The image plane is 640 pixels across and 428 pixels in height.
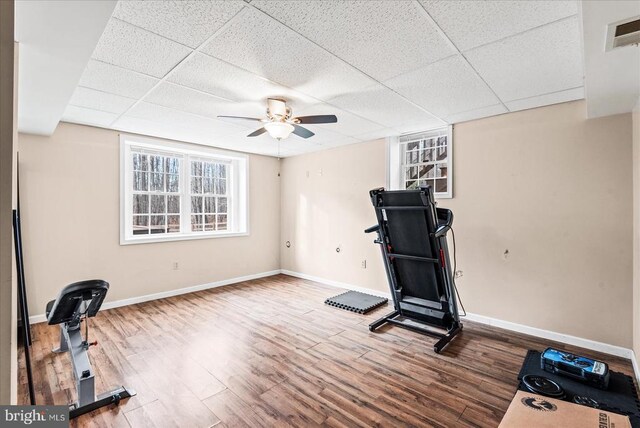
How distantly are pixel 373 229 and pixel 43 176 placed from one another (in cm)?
411

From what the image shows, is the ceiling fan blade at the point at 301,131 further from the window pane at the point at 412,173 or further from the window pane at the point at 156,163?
the window pane at the point at 156,163

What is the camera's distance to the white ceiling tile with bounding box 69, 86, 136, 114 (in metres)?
2.84

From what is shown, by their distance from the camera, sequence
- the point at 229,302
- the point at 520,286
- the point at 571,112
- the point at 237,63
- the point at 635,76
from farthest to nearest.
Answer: the point at 229,302 → the point at 520,286 → the point at 571,112 → the point at 237,63 → the point at 635,76

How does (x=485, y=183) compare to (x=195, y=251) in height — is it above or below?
above

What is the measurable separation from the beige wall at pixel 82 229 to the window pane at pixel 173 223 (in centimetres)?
28

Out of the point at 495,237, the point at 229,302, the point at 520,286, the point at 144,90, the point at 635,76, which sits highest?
the point at 144,90

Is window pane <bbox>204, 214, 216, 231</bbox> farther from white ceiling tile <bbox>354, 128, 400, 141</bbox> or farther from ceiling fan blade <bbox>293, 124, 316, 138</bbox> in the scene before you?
white ceiling tile <bbox>354, 128, 400, 141</bbox>

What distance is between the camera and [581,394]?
2.17m

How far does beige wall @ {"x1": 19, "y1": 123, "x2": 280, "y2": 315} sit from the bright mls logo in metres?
2.56

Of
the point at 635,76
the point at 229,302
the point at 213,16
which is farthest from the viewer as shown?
the point at 229,302

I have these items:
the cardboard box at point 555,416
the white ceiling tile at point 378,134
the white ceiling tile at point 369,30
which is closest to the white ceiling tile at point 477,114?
the white ceiling tile at point 378,134

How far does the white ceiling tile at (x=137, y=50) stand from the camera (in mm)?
1880

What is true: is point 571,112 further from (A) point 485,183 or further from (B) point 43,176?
(B) point 43,176

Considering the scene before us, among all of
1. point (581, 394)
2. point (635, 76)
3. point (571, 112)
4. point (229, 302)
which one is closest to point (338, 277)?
point (229, 302)
